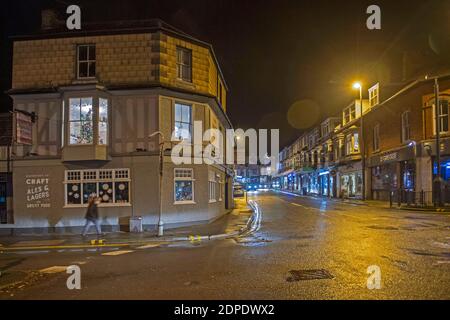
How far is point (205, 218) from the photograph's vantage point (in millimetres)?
19953

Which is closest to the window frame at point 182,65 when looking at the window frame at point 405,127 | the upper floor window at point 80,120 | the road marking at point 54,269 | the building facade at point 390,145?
the upper floor window at point 80,120

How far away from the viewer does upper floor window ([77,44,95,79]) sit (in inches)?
739

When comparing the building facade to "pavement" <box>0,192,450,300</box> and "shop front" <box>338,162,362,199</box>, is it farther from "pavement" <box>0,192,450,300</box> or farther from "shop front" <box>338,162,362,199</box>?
"pavement" <box>0,192,450,300</box>

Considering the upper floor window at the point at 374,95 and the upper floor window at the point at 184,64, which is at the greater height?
the upper floor window at the point at 374,95

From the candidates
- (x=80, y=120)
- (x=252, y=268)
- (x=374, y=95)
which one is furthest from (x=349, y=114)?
(x=252, y=268)

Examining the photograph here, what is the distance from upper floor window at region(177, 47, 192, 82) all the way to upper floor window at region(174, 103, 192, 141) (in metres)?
1.50

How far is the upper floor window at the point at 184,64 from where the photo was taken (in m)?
19.4

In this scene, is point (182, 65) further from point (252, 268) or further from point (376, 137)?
point (376, 137)

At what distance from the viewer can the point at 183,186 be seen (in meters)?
19.2

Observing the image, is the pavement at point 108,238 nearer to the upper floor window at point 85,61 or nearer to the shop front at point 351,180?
the upper floor window at point 85,61

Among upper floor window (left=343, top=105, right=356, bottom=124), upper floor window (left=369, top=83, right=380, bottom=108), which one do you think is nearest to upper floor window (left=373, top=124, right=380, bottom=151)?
upper floor window (left=369, top=83, right=380, bottom=108)

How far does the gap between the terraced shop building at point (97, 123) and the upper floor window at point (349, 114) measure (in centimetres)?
3184
